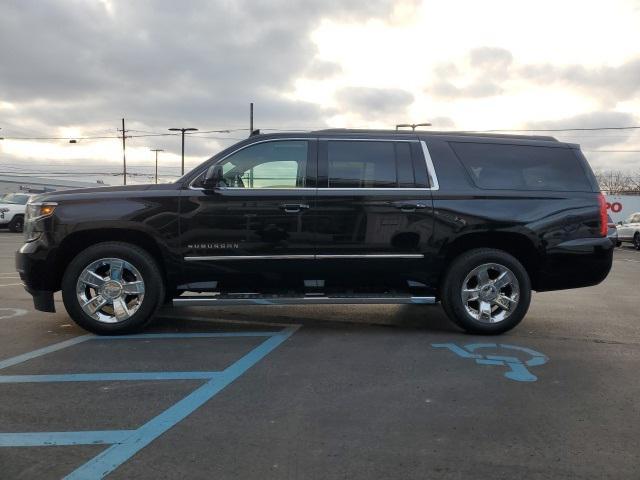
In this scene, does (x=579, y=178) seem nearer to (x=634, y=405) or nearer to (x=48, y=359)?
(x=634, y=405)

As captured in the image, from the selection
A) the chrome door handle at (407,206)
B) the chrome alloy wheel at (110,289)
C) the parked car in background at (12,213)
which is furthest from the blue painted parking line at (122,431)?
the parked car in background at (12,213)

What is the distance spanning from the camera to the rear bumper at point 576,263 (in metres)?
5.57

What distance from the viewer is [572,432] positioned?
3.28 m

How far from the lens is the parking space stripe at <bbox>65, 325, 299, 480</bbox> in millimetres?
2785

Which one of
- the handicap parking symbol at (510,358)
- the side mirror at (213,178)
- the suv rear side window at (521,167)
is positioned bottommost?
the handicap parking symbol at (510,358)

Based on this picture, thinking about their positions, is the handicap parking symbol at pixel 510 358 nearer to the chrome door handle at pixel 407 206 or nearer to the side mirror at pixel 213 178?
the chrome door handle at pixel 407 206

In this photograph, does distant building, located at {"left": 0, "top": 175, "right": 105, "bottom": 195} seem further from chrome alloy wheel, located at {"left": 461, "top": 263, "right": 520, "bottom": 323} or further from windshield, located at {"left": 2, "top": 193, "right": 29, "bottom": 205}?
chrome alloy wheel, located at {"left": 461, "top": 263, "right": 520, "bottom": 323}

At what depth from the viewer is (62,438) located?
3.13m

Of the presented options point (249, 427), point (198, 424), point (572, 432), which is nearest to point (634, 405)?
point (572, 432)

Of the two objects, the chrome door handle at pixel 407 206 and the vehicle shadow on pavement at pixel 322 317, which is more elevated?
the chrome door handle at pixel 407 206

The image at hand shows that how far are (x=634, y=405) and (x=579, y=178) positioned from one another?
106 inches

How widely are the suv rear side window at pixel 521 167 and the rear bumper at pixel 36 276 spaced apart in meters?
4.25

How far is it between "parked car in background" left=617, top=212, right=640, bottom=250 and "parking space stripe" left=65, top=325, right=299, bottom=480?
21.2 m

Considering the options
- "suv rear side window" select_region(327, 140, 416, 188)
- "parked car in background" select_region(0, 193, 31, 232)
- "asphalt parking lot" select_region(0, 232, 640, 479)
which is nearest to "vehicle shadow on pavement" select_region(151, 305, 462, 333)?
"asphalt parking lot" select_region(0, 232, 640, 479)
